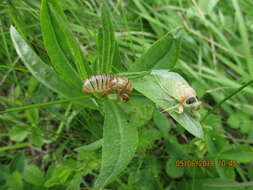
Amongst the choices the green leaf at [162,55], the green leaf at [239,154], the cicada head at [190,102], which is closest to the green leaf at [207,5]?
the green leaf at [162,55]

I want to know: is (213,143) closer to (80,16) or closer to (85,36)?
(85,36)

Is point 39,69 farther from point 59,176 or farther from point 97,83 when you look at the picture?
point 59,176

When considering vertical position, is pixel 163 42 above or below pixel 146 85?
above

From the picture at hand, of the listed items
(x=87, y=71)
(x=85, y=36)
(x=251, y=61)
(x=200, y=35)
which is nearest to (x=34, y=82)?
(x=85, y=36)

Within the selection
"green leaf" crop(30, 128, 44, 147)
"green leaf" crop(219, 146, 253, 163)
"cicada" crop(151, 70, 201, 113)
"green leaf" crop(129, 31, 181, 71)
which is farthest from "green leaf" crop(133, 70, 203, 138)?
"green leaf" crop(30, 128, 44, 147)

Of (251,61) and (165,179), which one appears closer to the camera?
(165,179)

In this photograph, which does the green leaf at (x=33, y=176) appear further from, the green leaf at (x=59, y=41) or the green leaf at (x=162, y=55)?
the green leaf at (x=162, y=55)
